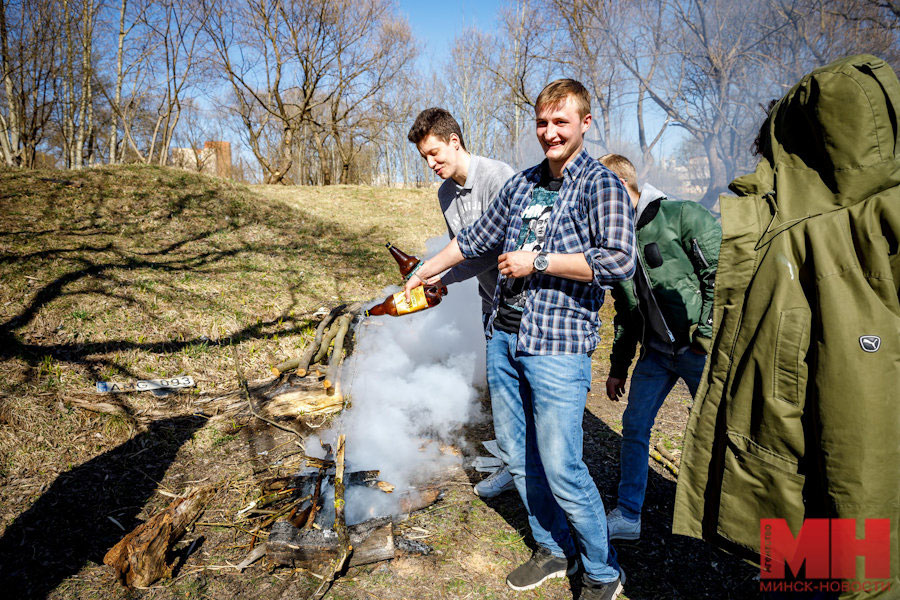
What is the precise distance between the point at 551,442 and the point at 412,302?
4.29ft

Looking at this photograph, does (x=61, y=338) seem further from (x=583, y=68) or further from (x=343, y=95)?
(x=343, y=95)

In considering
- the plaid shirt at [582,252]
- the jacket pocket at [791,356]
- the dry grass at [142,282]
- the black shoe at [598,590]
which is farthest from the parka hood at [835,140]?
the dry grass at [142,282]

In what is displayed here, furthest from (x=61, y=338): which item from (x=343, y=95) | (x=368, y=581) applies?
(x=343, y=95)

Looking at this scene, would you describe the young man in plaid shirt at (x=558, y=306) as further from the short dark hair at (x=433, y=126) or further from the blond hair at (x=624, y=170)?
the short dark hair at (x=433, y=126)

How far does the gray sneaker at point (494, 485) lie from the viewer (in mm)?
3227

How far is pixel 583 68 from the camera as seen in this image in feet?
47.1

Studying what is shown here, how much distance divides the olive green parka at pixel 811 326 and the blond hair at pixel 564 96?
0.66 meters

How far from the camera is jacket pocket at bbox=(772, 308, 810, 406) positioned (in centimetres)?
132

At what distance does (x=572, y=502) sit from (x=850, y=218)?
143 cm

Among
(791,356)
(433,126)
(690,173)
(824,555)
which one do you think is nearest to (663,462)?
(824,555)

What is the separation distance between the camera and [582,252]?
1.85 meters

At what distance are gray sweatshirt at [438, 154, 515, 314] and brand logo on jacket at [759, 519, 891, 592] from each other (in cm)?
178

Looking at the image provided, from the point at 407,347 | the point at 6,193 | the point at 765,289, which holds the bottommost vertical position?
the point at 407,347

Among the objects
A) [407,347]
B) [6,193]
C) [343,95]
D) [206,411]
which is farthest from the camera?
[343,95]
